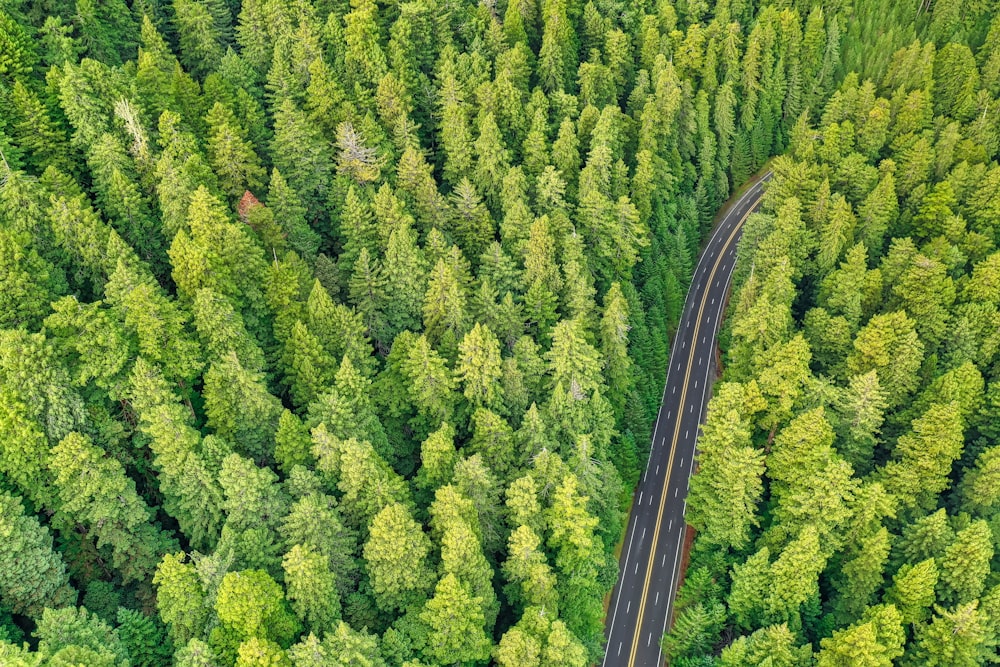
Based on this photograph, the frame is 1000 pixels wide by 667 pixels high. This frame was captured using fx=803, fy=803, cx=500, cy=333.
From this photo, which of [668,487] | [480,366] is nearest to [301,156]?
[480,366]

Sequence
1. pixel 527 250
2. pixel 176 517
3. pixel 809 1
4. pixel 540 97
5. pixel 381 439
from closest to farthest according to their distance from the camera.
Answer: pixel 176 517
pixel 381 439
pixel 527 250
pixel 540 97
pixel 809 1

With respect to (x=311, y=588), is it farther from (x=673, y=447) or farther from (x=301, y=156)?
(x=673, y=447)

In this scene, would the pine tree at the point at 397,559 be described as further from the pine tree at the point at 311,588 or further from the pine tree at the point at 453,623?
the pine tree at the point at 311,588

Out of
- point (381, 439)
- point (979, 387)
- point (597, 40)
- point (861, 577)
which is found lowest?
point (861, 577)

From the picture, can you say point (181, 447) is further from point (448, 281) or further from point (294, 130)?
point (294, 130)

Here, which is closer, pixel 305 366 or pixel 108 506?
pixel 108 506

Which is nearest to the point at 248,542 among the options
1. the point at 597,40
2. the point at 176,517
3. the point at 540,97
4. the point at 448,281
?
the point at 176,517
